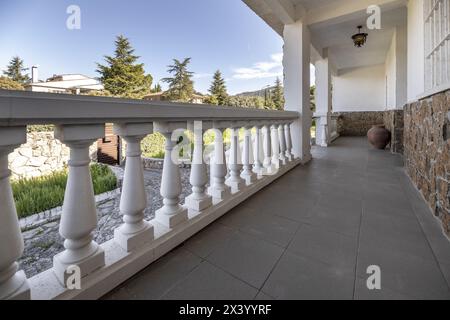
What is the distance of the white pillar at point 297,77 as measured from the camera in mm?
3625

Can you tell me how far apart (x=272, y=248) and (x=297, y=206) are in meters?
0.71

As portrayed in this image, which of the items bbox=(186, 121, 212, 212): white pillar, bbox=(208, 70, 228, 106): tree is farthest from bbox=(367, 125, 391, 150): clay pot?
bbox=(208, 70, 228, 106): tree

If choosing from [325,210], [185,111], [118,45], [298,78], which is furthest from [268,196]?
[118,45]

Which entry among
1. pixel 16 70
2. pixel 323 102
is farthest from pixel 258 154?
pixel 16 70

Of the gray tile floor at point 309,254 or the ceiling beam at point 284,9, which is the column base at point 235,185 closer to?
the gray tile floor at point 309,254

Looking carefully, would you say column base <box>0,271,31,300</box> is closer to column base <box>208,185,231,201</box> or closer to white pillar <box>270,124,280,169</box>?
column base <box>208,185,231,201</box>

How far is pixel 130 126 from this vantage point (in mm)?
1047

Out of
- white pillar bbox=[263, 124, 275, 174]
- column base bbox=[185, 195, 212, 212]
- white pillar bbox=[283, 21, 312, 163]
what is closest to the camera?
column base bbox=[185, 195, 212, 212]

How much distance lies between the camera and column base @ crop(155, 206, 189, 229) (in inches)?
51.9

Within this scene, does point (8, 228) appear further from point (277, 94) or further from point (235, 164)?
point (277, 94)

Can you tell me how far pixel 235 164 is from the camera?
1.99 metres

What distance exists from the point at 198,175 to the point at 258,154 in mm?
1045

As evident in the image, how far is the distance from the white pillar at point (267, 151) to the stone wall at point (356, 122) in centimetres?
660

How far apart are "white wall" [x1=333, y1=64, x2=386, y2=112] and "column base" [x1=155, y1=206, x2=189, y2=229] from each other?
8770mm
